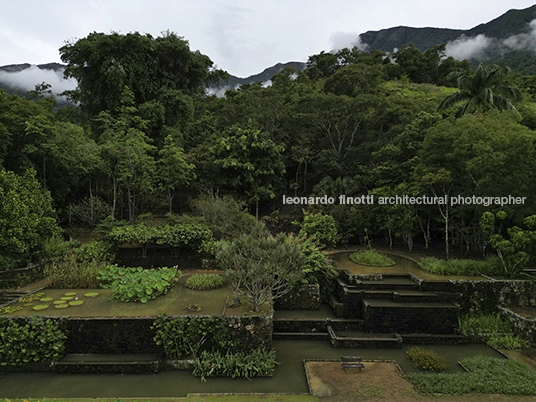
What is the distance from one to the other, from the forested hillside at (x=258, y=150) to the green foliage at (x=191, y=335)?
6.24m

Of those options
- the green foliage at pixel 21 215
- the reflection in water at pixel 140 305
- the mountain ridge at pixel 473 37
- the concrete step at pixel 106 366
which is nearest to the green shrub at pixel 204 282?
the reflection in water at pixel 140 305

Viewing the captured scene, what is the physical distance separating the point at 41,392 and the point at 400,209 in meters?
14.0

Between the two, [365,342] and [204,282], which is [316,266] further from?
[204,282]

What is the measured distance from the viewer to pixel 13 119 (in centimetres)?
1245

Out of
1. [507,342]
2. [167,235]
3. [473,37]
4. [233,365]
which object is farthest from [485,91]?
[473,37]

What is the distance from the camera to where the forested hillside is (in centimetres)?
1155

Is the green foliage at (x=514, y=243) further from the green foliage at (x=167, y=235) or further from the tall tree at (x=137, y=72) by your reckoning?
the tall tree at (x=137, y=72)

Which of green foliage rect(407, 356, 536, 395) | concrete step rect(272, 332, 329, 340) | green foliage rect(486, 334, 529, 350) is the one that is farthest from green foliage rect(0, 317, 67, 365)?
green foliage rect(486, 334, 529, 350)

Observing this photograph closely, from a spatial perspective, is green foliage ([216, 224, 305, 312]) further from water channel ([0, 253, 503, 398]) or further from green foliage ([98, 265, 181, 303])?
green foliage ([98, 265, 181, 303])

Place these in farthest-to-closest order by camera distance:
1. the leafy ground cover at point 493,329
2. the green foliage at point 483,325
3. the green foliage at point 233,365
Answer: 1. the green foliage at point 483,325
2. the leafy ground cover at point 493,329
3. the green foliage at point 233,365

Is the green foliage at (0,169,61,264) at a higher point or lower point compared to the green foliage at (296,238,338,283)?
higher

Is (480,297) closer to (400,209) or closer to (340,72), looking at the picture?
(400,209)

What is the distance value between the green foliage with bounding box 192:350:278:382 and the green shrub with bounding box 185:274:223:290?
8.69ft

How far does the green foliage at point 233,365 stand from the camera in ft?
23.6
